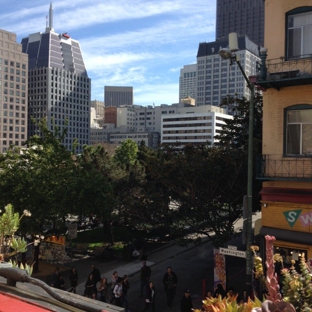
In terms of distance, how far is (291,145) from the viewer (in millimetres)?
13945

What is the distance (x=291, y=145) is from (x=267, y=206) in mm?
2339

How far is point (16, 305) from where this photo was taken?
3.69 meters

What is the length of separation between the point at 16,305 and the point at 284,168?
11639mm

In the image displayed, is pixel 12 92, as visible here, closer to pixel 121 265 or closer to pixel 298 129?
pixel 121 265

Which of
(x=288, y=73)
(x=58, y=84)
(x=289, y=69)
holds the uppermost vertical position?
(x=58, y=84)

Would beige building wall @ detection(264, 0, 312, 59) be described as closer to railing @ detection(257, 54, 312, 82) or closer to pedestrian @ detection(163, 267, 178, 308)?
railing @ detection(257, 54, 312, 82)

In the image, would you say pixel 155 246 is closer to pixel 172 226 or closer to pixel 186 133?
pixel 172 226

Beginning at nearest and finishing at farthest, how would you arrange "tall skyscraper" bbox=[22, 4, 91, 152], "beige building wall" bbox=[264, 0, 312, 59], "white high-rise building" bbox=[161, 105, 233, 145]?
"beige building wall" bbox=[264, 0, 312, 59] → "white high-rise building" bbox=[161, 105, 233, 145] → "tall skyscraper" bbox=[22, 4, 91, 152]

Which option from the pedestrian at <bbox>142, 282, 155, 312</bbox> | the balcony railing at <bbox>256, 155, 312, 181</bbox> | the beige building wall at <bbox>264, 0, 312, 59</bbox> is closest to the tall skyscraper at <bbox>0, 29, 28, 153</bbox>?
the pedestrian at <bbox>142, 282, 155, 312</bbox>

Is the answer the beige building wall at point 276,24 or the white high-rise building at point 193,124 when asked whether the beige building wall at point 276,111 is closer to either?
the beige building wall at point 276,24

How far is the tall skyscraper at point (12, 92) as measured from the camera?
486ft

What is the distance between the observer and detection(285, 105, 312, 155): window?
1353 cm

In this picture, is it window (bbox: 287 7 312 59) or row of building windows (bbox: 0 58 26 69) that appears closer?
window (bbox: 287 7 312 59)

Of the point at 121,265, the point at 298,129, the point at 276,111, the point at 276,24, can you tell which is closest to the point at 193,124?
the point at 121,265
